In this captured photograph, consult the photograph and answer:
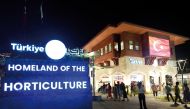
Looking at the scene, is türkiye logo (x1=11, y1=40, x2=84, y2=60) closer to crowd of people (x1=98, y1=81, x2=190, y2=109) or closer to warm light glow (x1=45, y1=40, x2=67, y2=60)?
warm light glow (x1=45, y1=40, x2=67, y2=60)

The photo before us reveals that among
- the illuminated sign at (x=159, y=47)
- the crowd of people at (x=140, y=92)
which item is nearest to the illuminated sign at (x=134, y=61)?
the illuminated sign at (x=159, y=47)

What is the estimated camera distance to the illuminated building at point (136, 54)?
1180 inches

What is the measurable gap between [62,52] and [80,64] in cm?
83

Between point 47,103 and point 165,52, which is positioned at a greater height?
point 165,52

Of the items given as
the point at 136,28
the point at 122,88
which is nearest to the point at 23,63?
the point at 122,88

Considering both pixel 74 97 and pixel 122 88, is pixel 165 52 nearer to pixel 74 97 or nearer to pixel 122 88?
pixel 122 88

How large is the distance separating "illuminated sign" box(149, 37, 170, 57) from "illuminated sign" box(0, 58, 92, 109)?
935 inches

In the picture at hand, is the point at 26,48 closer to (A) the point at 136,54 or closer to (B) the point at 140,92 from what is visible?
(B) the point at 140,92

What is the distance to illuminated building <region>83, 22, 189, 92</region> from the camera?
30.0 meters

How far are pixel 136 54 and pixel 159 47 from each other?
3.74 m

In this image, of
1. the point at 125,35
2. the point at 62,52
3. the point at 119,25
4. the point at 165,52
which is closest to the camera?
the point at 62,52

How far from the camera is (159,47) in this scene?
32250mm

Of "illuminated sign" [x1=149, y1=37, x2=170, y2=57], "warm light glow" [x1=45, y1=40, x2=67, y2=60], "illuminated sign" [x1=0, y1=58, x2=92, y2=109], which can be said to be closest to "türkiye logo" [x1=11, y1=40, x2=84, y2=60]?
"warm light glow" [x1=45, y1=40, x2=67, y2=60]

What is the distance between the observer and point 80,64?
856 cm
